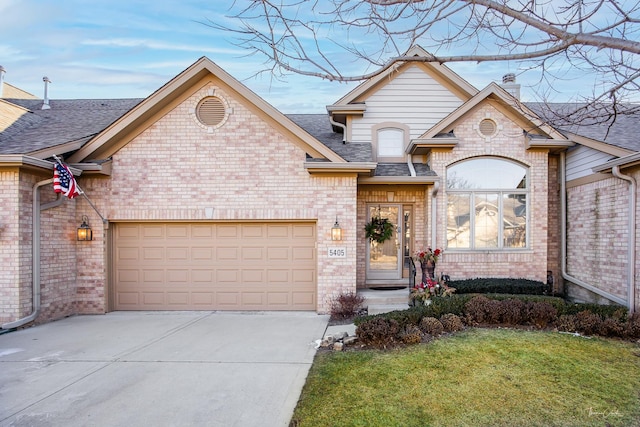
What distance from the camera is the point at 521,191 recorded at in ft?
33.7

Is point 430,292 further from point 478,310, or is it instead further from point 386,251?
point 386,251

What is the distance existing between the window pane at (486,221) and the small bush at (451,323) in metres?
3.70

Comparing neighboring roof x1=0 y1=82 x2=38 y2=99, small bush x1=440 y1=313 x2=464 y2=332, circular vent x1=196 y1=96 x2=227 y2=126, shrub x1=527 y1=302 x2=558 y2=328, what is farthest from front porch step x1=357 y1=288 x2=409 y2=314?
neighboring roof x1=0 y1=82 x2=38 y2=99

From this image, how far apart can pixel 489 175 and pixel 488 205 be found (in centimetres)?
79

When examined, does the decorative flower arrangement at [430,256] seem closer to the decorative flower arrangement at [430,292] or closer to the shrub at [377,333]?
the decorative flower arrangement at [430,292]

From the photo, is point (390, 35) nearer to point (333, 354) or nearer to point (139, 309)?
point (333, 354)

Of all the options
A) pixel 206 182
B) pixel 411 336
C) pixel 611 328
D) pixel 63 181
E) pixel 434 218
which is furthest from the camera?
pixel 434 218

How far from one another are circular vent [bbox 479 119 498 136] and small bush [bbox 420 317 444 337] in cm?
565

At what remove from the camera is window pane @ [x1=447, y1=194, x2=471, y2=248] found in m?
10.3

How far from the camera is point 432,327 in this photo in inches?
269

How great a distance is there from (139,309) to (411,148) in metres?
8.17

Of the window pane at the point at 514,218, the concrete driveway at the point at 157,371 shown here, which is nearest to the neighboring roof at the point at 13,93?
the concrete driveway at the point at 157,371

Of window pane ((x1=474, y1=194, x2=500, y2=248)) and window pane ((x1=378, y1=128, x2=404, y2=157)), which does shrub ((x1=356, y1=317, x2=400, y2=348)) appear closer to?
window pane ((x1=474, y1=194, x2=500, y2=248))

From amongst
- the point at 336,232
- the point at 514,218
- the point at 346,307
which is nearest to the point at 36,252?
the point at 336,232
